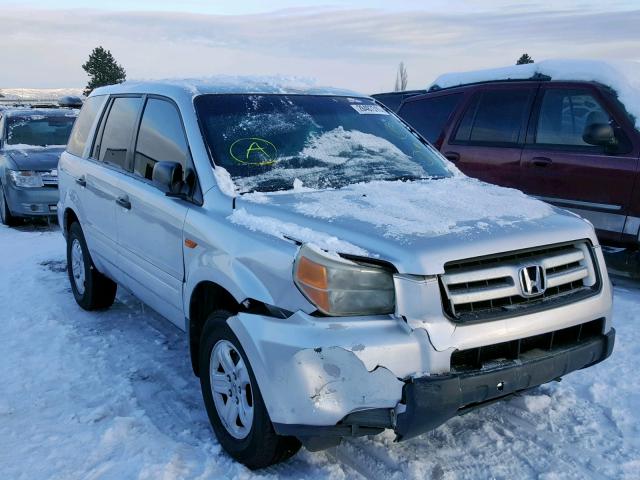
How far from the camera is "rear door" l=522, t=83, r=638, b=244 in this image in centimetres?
541

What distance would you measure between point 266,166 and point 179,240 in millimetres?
640

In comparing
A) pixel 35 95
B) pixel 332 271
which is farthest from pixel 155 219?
pixel 35 95

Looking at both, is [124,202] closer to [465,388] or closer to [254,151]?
[254,151]

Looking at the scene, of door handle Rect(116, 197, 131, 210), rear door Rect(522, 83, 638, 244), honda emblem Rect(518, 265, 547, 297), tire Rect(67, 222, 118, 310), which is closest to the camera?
honda emblem Rect(518, 265, 547, 297)

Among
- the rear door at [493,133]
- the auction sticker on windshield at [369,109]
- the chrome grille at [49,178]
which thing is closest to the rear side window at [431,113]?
the rear door at [493,133]

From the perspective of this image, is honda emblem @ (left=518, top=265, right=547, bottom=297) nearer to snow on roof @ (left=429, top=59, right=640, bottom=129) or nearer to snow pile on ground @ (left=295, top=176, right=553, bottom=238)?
snow pile on ground @ (left=295, top=176, right=553, bottom=238)

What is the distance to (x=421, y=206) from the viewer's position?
10.1 ft

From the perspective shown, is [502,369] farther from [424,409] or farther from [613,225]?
[613,225]

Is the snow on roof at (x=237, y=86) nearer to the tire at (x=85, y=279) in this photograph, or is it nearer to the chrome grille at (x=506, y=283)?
the tire at (x=85, y=279)

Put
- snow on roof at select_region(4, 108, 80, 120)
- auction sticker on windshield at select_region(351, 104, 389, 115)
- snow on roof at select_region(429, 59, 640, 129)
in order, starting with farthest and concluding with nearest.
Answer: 1. snow on roof at select_region(4, 108, 80, 120)
2. snow on roof at select_region(429, 59, 640, 129)
3. auction sticker on windshield at select_region(351, 104, 389, 115)

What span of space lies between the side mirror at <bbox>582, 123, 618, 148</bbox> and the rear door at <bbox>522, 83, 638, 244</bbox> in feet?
0.20

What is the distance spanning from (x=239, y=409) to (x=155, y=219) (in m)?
1.35

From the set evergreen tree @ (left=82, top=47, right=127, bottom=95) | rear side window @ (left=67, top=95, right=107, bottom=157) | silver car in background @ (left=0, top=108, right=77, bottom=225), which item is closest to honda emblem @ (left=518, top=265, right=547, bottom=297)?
rear side window @ (left=67, top=95, right=107, bottom=157)

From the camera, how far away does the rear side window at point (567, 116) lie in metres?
5.74
